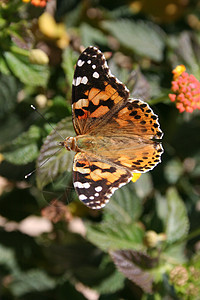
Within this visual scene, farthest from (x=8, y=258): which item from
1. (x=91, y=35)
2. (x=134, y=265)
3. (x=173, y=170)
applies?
(x=91, y=35)

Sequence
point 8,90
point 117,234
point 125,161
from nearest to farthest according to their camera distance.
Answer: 1. point 125,161
2. point 117,234
3. point 8,90

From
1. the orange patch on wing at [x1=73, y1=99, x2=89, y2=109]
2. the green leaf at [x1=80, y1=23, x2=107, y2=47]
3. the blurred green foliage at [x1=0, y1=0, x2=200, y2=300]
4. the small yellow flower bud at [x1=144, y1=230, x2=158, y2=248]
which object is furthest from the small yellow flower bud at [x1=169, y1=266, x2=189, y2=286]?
the green leaf at [x1=80, y1=23, x2=107, y2=47]

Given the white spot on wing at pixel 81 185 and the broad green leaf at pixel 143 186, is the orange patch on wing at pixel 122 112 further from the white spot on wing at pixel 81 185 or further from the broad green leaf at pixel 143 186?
the broad green leaf at pixel 143 186

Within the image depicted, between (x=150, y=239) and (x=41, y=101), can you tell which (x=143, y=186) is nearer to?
Result: (x=150, y=239)

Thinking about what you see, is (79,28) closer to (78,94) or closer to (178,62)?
(178,62)

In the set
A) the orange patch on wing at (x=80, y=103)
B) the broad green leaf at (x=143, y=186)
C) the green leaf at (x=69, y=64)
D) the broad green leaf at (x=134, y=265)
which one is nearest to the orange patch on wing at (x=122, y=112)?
the orange patch on wing at (x=80, y=103)

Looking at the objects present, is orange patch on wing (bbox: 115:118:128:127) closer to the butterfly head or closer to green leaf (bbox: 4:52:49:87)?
the butterfly head
